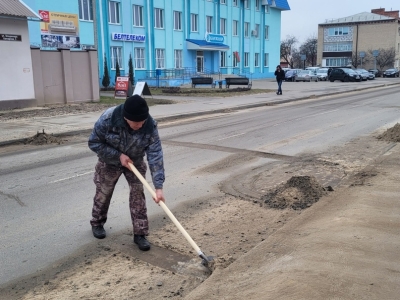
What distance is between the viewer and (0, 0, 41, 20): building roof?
17094 millimetres

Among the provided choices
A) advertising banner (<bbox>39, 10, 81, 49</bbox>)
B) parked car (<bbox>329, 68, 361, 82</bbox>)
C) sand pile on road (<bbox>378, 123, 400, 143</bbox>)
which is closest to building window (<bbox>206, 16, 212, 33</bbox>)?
parked car (<bbox>329, 68, 361, 82</bbox>)

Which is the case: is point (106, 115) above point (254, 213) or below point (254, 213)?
above

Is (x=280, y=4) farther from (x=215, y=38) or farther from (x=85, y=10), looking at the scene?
(x=85, y=10)

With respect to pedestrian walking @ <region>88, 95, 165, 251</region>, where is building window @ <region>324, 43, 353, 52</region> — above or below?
above

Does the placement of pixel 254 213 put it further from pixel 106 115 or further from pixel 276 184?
pixel 106 115

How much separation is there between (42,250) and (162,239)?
1241 mm

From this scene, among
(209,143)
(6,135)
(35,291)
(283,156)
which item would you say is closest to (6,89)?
(6,135)

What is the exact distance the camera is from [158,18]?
38094 millimetres

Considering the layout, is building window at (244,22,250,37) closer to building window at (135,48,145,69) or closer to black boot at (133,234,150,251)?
building window at (135,48,145,69)

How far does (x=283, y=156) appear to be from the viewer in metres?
8.61

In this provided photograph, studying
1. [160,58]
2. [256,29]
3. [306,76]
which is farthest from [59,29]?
[256,29]

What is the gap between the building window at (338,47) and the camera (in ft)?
289

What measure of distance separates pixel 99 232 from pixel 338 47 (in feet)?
305

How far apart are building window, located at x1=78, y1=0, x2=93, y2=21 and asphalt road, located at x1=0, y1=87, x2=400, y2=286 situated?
20881mm
